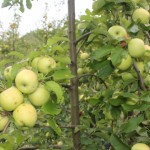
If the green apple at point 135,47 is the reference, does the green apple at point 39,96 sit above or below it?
below

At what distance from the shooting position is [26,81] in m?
1.12

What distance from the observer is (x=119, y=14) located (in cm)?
177

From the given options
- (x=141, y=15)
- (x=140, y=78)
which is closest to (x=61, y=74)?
(x=140, y=78)

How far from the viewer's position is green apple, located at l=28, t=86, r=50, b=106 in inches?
45.8

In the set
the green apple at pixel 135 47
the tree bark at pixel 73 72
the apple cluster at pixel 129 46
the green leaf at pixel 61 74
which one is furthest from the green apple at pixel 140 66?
the green leaf at pixel 61 74

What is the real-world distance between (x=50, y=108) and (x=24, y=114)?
0.16m

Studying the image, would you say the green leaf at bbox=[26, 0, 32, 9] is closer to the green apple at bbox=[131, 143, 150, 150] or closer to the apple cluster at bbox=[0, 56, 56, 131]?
the apple cluster at bbox=[0, 56, 56, 131]

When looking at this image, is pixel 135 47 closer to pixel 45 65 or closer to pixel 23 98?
pixel 45 65

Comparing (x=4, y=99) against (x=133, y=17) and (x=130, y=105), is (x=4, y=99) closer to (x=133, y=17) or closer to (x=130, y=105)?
(x=130, y=105)

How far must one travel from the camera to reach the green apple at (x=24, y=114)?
1123mm

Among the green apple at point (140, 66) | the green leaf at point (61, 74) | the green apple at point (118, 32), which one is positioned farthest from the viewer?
the green apple at point (140, 66)

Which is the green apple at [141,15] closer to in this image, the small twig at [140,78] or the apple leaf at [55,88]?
the small twig at [140,78]

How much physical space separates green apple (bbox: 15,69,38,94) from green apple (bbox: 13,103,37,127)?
0.17ft

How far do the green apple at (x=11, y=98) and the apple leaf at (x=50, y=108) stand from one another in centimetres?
10
